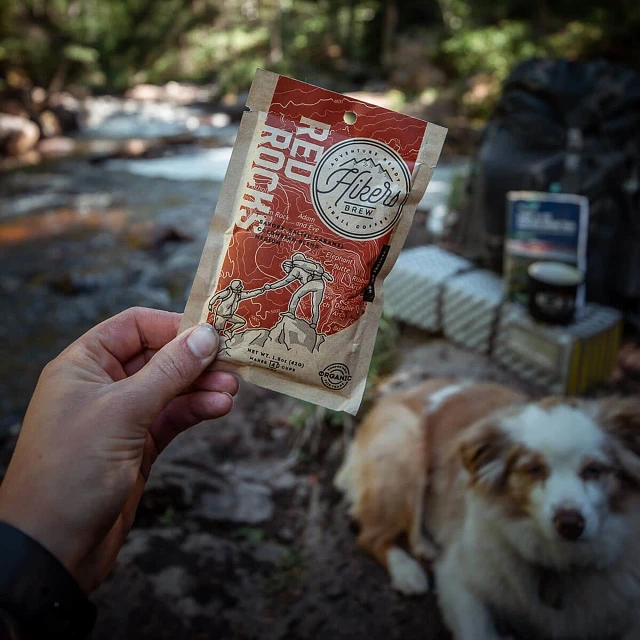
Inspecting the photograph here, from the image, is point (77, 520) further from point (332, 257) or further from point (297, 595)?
point (297, 595)

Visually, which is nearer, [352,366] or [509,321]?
[352,366]

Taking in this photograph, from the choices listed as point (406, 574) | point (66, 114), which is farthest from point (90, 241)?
point (66, 114)

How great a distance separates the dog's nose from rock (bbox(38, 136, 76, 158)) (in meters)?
15.6

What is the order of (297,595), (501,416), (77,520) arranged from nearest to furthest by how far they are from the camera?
(77,520)
(501,416)
(297,595)

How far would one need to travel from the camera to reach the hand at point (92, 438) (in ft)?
3.79

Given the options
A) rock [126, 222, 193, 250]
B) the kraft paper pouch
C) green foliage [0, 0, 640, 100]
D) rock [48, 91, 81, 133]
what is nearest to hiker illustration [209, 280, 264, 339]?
the kraft paper pouch

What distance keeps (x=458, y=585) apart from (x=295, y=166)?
1.85 meters

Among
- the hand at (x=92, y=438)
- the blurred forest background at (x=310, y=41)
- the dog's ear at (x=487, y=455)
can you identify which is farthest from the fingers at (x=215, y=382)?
the blurred forest background at (x=310, y=41)

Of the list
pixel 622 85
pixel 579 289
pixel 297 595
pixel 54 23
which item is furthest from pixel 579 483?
pixel 54 23

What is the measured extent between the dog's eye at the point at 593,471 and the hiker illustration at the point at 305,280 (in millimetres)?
1129

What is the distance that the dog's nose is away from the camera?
69.3 inches

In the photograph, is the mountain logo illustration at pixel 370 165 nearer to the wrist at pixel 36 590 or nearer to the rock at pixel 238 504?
the wrist at pixel 36 590

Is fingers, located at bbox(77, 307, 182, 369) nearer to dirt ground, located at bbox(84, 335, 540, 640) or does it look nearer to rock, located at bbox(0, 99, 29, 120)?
dirt ground, located at bbox(84, 335, 540, 640)

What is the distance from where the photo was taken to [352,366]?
4.88ft
